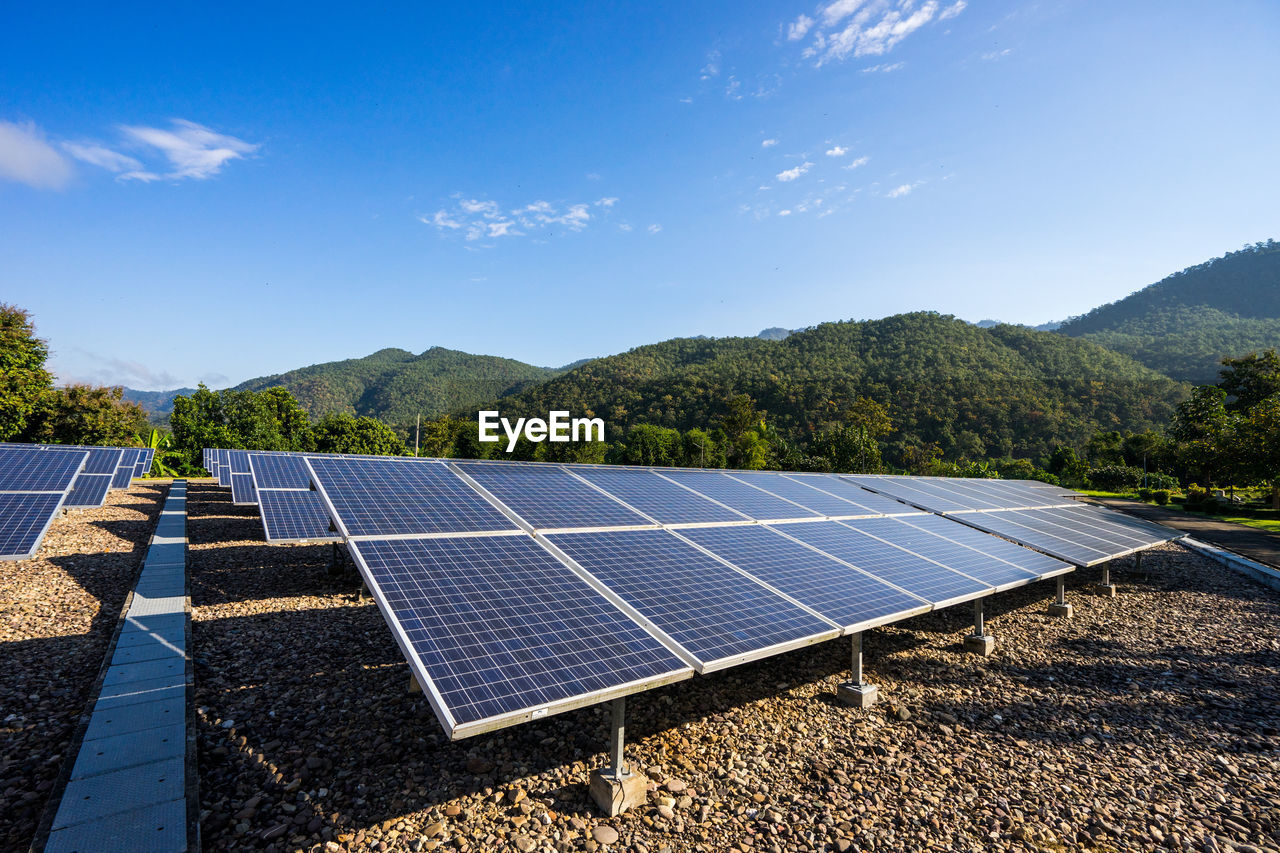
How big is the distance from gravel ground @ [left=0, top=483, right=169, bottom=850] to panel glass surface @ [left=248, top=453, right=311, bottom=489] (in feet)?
11.2

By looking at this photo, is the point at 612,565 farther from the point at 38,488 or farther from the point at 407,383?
the point at 407,383

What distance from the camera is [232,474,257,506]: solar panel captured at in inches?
717

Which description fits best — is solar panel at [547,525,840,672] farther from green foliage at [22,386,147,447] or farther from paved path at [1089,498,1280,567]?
green foliage at [22,386,147,447]

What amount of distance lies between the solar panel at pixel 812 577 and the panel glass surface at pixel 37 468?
1605 centimetres

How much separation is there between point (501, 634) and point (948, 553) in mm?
9275

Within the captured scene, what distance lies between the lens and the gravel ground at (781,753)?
505cm

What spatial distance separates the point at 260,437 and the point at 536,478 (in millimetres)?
63142

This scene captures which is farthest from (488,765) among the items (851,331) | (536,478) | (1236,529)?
(851,331)

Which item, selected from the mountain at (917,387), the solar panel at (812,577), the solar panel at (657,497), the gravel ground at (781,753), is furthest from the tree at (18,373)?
the mountain at (917,387)

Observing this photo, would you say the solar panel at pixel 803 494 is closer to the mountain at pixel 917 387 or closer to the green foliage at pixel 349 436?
the green foliage at pixel 349 436

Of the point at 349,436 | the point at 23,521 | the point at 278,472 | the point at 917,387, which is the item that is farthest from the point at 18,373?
the point at 917,387

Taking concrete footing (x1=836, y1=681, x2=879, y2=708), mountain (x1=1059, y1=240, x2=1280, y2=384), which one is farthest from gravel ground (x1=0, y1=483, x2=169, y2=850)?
mountain (x1=1059, y1=240, x2=1280, y2=384)

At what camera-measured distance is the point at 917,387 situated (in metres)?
100

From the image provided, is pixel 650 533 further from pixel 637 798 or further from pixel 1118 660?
pixel 1118 660
